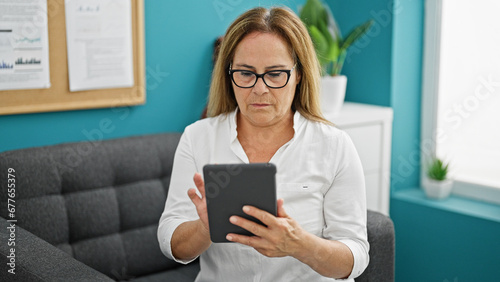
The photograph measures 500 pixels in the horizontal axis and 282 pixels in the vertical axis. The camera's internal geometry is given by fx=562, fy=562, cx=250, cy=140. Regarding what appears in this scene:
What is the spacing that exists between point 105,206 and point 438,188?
1.55 meters

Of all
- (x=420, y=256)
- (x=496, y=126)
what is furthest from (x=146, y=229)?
(x=496, y=126)

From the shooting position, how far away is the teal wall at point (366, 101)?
2.25 m

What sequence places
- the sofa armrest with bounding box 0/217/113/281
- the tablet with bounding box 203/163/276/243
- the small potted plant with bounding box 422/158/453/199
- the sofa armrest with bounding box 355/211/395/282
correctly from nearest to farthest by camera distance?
the tablet with bounding box 203/163/276/243
the sofa armrest with bounding box 0/217/113/281
the sofa armrest with bounding box 355/211/395/282
the small potted plant with bounding box 422/158/453/199

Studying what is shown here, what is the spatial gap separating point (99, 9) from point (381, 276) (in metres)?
1.42

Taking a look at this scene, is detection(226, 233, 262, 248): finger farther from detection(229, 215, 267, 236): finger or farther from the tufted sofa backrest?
the tufted sofa backrest

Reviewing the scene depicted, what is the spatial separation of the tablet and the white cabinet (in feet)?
4.54

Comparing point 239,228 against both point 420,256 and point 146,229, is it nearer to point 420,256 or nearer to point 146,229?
point 146,229

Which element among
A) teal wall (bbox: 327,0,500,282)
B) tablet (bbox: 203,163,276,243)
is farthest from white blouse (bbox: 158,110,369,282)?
teal wall (bbox: 327,0,500,282)

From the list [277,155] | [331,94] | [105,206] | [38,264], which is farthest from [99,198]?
[331,94]

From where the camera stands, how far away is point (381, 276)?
174 cm

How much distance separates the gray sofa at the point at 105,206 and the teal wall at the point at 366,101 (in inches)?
8.5

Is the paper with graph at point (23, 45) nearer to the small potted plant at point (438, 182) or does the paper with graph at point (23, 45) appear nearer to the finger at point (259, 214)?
the finger at point (259, 214)

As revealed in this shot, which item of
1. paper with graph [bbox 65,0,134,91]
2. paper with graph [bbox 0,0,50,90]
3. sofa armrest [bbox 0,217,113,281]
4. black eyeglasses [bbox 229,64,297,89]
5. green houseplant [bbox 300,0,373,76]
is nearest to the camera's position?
sofa armrest [bbox 0,217,113,281]

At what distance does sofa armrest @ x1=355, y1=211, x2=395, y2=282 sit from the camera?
1.70 m
